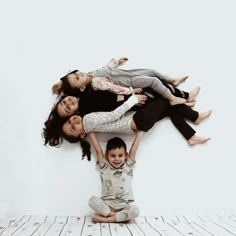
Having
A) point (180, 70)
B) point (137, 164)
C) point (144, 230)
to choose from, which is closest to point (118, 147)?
point (137, 164)

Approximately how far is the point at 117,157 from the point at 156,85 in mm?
452

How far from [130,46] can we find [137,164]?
690 mm

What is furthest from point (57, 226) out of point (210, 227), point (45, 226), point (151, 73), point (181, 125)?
point (151, 73)

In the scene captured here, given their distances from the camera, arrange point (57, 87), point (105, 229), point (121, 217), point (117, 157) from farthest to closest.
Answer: point (57, 87)
point (117, 157)
point (121, 217)
point (105, 229)

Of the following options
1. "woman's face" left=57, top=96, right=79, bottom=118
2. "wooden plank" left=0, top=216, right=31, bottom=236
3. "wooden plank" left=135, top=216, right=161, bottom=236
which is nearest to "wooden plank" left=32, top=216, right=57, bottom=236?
"wooden plank" left=0, top=216, right=31, bottom=236

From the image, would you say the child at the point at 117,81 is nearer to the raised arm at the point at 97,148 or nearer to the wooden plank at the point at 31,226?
the raised arm at the point at 97,148

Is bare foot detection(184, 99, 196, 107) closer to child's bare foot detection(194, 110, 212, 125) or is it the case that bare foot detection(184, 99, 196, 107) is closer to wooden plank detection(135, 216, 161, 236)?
child's bare foot detection(194, 110, 212, 125)

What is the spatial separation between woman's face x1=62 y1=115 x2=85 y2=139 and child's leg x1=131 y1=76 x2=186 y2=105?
37cm

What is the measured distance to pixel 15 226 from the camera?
1831 mm

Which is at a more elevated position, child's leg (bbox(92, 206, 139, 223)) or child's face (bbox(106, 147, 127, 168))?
child's face (bbox(106, 147, 127, 168))

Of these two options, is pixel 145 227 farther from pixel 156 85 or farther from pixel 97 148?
pixel 156 85

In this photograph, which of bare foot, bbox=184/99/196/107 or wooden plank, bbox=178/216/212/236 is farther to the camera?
bare foot, bbox=184/99/196/107

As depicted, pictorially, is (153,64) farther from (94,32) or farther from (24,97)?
(24,97)

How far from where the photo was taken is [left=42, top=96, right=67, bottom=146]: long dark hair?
2039 mm
